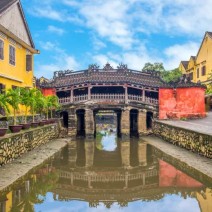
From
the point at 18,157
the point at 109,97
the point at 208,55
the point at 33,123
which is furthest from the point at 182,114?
the point at 18,157

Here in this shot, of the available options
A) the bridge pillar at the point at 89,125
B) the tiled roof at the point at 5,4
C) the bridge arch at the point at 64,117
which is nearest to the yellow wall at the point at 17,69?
the tiled roof at the point at 5,4

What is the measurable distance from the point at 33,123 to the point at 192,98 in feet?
57.7

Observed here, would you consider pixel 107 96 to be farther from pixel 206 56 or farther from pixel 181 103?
pixel 206 56

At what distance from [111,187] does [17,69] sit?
14967 millimetres

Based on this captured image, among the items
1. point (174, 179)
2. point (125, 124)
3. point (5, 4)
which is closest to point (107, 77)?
point (125, 124)

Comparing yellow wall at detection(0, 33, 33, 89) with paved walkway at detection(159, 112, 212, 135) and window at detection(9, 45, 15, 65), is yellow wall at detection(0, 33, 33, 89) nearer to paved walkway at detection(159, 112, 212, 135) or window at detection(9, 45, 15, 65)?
window at detection(9, 45, 15, 65)

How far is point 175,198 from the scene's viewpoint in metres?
9.83

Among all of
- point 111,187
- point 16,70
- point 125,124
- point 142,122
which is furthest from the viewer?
point 142,122

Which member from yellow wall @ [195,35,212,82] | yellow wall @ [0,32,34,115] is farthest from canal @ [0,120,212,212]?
yellow wall @ [195,35,212,82]

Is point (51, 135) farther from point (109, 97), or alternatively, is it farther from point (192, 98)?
point (192, 98)

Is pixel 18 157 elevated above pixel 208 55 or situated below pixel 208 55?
below

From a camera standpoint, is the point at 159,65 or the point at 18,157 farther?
the point at 159,65

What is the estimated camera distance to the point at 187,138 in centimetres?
1931

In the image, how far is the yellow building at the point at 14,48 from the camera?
20.2 metres
